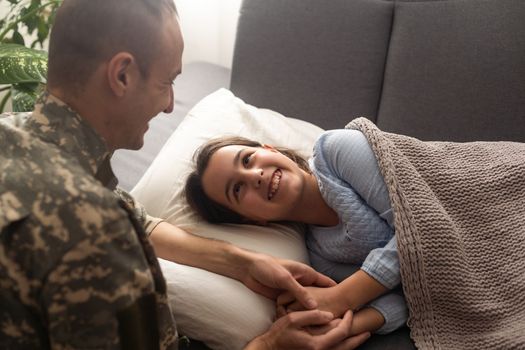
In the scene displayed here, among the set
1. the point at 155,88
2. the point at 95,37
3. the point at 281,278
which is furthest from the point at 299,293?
the point at 95,37

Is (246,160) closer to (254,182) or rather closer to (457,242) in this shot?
(254,182)

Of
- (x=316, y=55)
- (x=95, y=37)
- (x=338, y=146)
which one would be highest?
(x=95, y=37)

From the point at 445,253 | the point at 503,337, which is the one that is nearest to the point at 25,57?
the point at 445,253

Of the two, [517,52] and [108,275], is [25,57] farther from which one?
[517,52]

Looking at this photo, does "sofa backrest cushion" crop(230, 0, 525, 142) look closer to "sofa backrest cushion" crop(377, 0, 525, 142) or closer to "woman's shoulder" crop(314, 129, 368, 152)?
"sofa backrest cushion" crop(377, 0, 525, 142)

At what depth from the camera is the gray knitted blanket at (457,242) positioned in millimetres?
1187

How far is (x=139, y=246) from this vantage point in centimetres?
79

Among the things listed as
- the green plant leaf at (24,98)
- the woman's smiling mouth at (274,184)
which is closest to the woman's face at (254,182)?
the woman's smiling mouth at (274,184)

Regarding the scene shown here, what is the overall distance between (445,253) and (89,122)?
2.64 ft

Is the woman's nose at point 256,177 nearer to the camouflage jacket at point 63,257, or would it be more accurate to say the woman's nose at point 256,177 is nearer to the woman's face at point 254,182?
the woman's face at point 254,182

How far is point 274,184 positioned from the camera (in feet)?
4.48

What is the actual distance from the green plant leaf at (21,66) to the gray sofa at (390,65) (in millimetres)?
385

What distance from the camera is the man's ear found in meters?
0.84

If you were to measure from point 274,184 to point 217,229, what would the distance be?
0.19 meters
